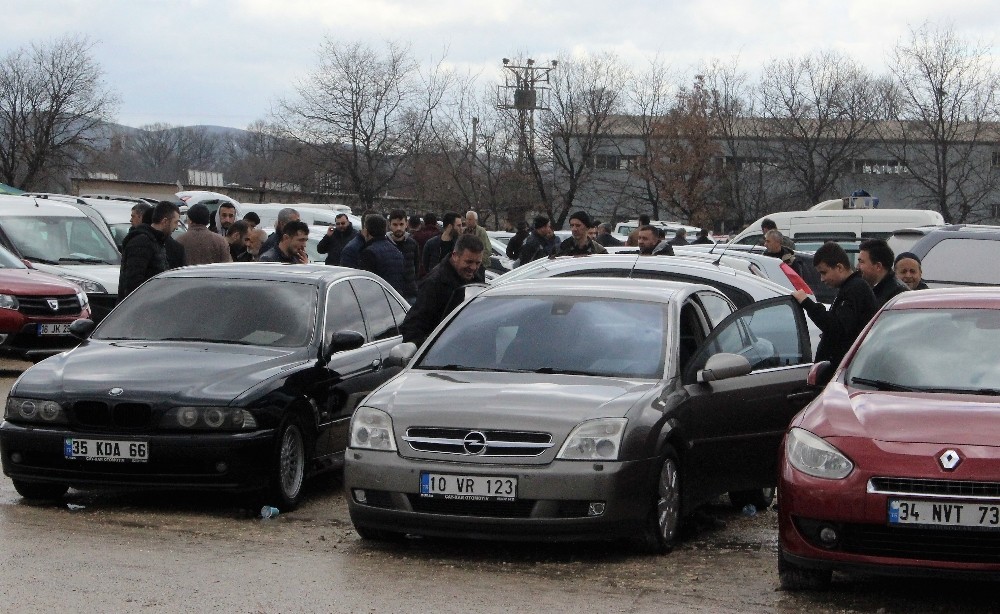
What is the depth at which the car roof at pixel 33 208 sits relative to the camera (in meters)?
19.7

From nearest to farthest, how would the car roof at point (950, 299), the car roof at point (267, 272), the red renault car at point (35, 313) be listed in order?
the car roof at point (950, 299), the car roof at point (267, 272), the red renault car at point (35, 313)

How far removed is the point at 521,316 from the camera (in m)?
8.41

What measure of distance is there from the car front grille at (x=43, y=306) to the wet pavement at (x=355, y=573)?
25.7 feet

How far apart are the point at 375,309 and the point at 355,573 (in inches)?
154

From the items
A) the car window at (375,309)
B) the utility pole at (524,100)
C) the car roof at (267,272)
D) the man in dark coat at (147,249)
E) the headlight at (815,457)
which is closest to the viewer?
the headlight at (815,457)

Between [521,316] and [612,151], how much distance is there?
7079 centimetres

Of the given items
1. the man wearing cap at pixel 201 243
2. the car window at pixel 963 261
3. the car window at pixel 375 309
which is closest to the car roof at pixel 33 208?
the man wearing cap at pixel 201 243

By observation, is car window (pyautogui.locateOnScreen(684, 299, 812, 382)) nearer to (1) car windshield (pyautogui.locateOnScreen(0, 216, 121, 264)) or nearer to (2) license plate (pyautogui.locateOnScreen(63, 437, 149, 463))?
(2) license plate (pyautogui.locateOnScreen(63, 437, 149, 463))

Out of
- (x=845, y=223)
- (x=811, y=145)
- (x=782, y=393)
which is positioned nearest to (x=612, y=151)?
(x=811, y=145)

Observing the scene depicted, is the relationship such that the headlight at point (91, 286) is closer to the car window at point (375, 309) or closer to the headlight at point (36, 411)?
Result: the car window at point (375, 309)

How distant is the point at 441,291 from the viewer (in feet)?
34.2

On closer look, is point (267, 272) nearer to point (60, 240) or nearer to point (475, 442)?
point (475, 442)

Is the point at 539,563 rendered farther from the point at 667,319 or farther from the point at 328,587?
the point at 667,319

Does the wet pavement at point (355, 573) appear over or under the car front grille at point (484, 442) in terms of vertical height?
under
